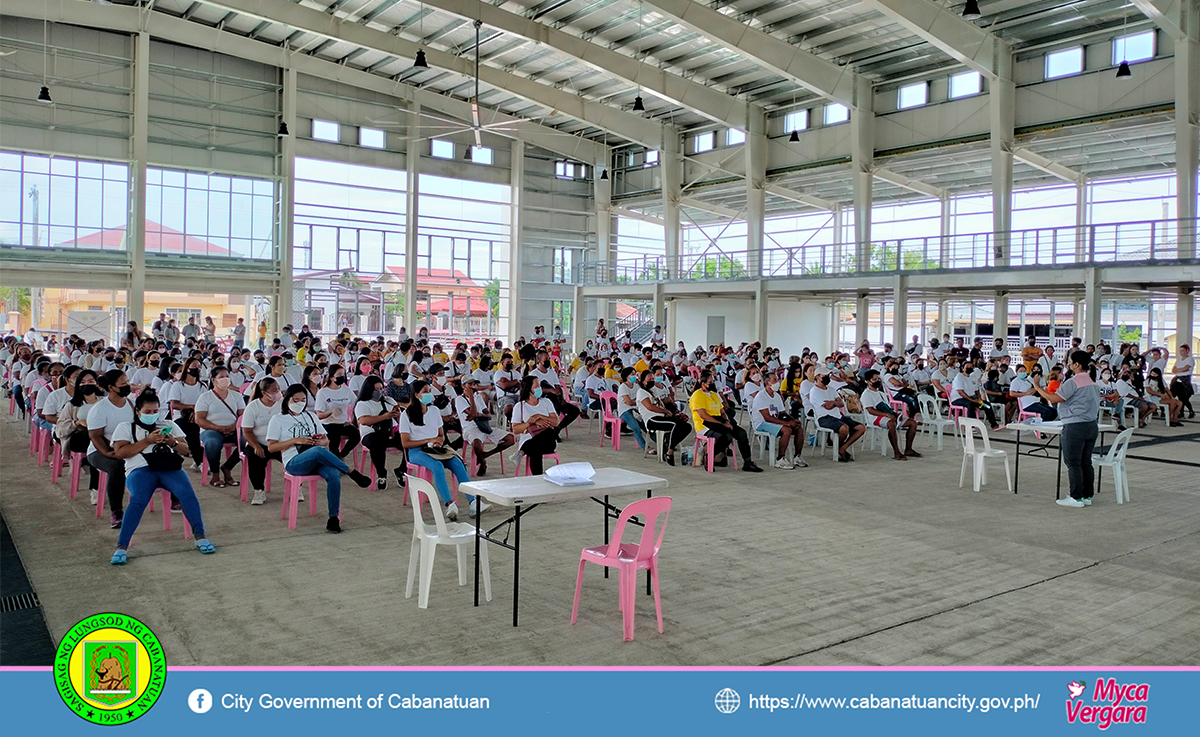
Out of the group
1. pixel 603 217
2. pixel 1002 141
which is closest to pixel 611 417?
pixel 1002 141

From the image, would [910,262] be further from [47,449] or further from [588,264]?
[47,449]

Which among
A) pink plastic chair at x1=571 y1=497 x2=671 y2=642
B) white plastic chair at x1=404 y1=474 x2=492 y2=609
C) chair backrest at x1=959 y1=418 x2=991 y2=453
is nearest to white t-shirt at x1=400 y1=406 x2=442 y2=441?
white plastic chair at x1=404 y1=474 x2=492 y2=609

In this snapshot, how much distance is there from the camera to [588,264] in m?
29.1

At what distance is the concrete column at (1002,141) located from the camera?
19.1 metres

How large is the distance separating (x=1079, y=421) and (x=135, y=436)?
25.6 feet

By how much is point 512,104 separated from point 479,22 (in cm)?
931

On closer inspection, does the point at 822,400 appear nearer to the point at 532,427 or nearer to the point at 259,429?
the point at 532,427

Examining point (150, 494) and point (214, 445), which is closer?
point (150, 494)

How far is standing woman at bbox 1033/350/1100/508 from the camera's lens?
7652 mm

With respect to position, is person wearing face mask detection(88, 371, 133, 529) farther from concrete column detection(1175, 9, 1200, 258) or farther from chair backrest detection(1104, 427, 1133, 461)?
concrete column detection(1175, 9, 1200, 258)

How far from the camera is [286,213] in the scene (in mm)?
25375

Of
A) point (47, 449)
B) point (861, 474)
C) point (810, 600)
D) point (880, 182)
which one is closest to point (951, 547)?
point (810, 600)
